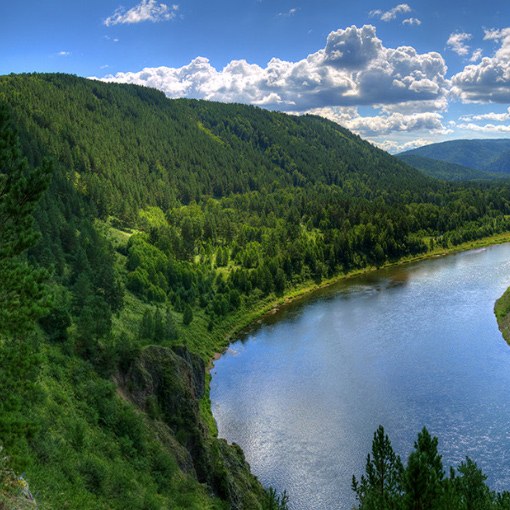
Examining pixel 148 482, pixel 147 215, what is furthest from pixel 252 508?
pixel 147 215

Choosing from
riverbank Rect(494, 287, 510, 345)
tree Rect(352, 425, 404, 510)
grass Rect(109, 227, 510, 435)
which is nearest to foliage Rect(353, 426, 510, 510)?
tree Rect(352, 425, 404, 510)

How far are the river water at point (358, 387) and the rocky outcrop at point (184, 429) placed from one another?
5.17m

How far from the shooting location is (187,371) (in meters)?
61.2

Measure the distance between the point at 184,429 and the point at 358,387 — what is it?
34.2m

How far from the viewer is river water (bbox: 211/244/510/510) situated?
183 feet

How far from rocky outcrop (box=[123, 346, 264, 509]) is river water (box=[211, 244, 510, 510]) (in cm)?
517

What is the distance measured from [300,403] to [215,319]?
42585 millimetres

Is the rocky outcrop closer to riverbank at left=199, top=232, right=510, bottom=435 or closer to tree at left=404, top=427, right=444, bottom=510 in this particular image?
riverbank at left=199, top=232, right=510, bottom=435

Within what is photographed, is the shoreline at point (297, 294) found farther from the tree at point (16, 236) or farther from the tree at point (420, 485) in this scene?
the tree at point (16, 236)

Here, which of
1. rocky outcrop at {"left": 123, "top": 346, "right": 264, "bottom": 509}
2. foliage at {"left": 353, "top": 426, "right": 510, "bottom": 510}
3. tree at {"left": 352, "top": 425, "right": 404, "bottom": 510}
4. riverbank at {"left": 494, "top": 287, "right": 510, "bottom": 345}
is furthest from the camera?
riverbank at {"left": 494, "top": 287, "right": 510, "bottom": 345}

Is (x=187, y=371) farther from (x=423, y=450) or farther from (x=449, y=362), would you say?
(x=449, y=362)

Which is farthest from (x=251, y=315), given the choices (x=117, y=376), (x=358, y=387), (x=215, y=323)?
(x=117, y=376)

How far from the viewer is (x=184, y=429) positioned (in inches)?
1980

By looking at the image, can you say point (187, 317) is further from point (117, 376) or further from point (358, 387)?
point (117, 376)
